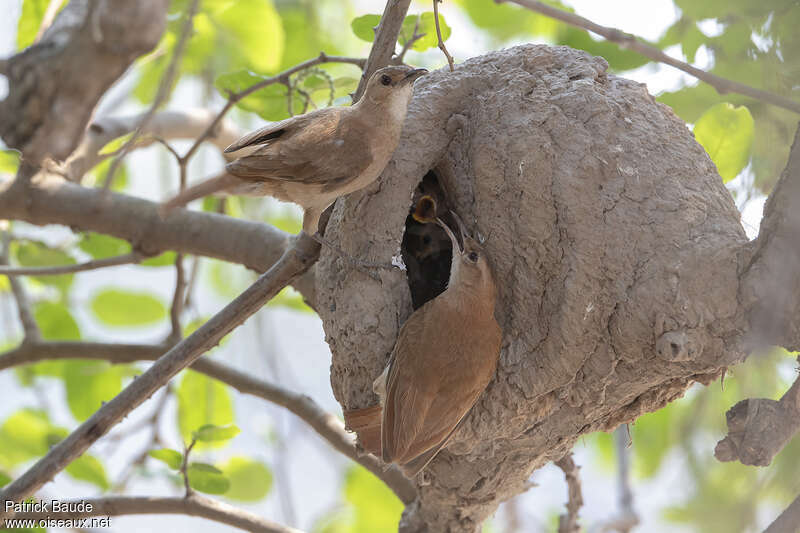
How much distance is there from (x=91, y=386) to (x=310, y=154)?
2675 mm

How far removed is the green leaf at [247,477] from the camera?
4305 millimetres

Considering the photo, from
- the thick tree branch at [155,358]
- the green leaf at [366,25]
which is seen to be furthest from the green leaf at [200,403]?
the green leaf at [366,25]

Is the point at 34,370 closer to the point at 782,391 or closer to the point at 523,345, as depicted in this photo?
the point at 523,345

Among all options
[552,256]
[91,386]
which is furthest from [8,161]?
[552,256]

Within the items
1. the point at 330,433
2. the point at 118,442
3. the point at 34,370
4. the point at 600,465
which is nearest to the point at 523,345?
the point at 330,433

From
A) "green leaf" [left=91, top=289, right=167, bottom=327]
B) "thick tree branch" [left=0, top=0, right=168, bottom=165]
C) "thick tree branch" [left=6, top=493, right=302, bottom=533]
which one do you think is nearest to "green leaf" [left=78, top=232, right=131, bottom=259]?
"green leaf" [left=91, top=289, right=167, bottom=327]

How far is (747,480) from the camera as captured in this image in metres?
2.08

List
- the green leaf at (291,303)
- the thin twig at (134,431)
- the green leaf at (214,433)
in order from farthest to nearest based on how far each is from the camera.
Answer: the green leaf at (291,303)
the thin twig at (134,431)
the green leaf at (214,433)

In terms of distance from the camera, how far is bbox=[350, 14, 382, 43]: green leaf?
309 cm

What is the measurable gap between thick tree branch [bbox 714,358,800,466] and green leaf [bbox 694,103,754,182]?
3.47 feet

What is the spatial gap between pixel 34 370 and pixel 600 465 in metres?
4.82

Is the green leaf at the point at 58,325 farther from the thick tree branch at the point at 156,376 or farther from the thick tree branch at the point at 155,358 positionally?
the thick tree branch at the point at 156,376

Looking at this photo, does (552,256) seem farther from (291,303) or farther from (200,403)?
(200,403)

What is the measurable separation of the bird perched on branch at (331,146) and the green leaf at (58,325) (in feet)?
6.98
